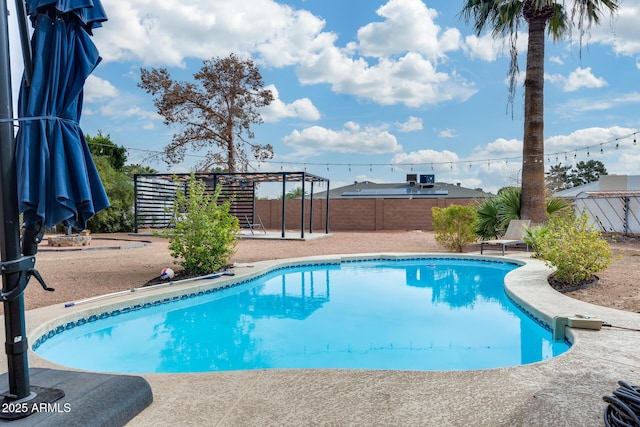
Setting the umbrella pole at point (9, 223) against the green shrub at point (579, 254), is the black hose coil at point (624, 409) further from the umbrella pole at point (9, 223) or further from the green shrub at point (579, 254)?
the green shrub at point (579, 254)

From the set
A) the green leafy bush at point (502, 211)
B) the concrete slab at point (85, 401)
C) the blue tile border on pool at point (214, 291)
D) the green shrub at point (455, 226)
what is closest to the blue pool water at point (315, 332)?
the blue tile border on pool at point (214, 291)

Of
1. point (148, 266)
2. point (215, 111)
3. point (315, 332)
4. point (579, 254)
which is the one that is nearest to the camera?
point (315, 332)

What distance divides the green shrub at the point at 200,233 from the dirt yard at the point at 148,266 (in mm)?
770

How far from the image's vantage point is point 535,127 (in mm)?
10852

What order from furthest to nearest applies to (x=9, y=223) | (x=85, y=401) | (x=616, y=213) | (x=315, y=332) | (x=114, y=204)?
(x=114, y=204) → (x=616, y=213) → (x=315, y=332) → (x=85, y=401) → (x=9, y=223)

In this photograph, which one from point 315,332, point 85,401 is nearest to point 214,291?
point 315,332

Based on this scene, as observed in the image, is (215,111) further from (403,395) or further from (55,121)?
(403,395)

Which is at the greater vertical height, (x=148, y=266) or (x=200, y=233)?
(x=200, y=233)

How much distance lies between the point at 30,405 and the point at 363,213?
1802 cm

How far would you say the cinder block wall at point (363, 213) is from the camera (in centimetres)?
1884

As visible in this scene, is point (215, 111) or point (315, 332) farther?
point (215, 111)

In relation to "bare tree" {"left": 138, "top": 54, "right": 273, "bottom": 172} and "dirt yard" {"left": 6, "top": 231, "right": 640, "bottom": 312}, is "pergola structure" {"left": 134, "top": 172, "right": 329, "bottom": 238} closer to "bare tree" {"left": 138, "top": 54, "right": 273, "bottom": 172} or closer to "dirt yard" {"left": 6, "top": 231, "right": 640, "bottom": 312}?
"dirt yard" {"left": 6, "top": 231, "right": 640, "bottom": 312}

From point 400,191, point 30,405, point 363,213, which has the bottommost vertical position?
point 30,405

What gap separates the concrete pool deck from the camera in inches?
86.4
